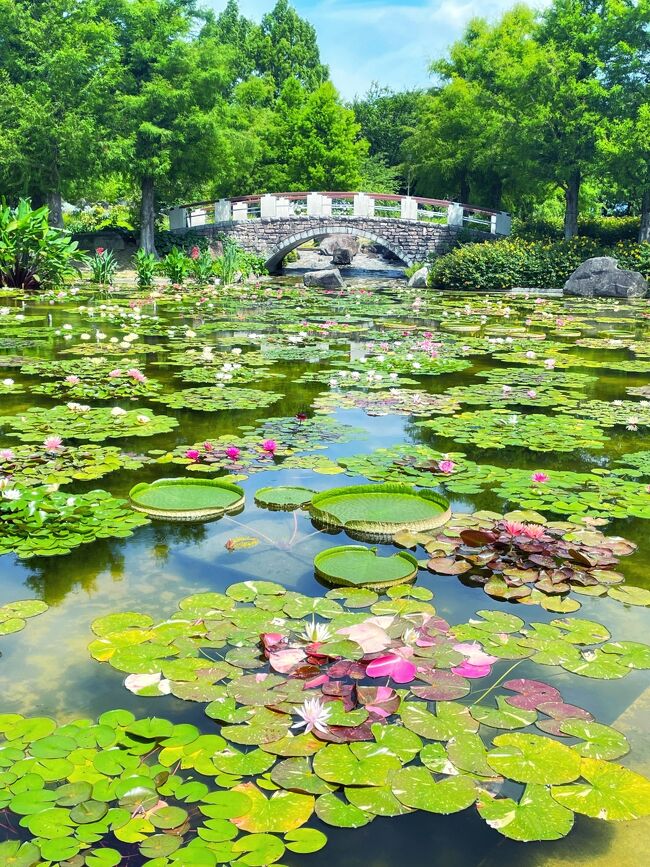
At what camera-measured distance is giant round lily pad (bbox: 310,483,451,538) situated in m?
2.59

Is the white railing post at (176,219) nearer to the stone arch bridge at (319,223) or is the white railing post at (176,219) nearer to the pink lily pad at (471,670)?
the stone arch bridge at (319,223)

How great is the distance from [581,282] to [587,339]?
28.4 ft

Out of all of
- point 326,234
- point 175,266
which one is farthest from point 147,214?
point 175,266

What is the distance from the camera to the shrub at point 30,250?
33.8 ft

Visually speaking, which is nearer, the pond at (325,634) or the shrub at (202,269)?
the pond at (325,634)

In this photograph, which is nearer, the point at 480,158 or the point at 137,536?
the point at 137,536

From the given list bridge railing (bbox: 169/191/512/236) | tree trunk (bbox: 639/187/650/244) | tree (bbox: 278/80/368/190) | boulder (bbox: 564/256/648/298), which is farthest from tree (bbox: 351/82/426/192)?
boulder (bbox: 564/256/648/298)

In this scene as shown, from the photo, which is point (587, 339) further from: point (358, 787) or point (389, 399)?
point (358, 787)

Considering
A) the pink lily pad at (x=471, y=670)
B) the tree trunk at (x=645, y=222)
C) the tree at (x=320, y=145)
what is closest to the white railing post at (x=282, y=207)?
the tree at (x=320, y=145)

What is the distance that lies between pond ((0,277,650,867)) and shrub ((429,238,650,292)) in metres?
13.9

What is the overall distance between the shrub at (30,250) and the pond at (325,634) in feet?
21.7

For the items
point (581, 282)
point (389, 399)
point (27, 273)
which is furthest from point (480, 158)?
point (389, 399)

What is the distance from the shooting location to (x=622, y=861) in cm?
128

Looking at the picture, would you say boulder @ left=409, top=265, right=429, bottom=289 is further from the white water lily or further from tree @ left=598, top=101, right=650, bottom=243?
the white water lily
